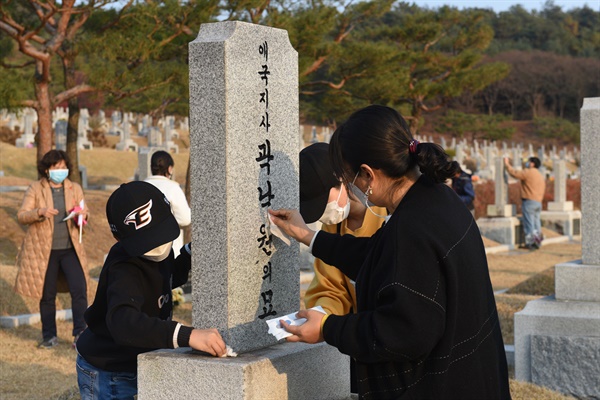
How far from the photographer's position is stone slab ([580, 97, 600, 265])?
5.85m

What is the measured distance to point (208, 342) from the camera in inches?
109

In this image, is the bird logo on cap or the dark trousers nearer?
the bird logo on cap

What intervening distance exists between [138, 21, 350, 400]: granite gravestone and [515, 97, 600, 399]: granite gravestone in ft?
10.2

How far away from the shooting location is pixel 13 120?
99.9ft

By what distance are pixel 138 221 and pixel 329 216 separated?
73 centimetres

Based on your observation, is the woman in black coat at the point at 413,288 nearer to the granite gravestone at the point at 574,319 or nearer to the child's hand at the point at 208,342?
the child's hand at the point at 208,342

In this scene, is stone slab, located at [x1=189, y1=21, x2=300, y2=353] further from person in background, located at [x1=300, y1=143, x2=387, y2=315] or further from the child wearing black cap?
person in background, located at [x1=300, y1=143, x2=387, y2=315]

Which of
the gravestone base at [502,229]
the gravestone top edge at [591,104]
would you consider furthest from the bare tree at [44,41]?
the gravestone top edge at [591,104]

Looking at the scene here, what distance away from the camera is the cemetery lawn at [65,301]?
19.0 ft

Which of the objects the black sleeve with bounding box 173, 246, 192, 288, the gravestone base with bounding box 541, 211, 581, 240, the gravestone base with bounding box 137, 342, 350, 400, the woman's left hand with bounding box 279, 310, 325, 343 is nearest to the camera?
the woman's left hand with bounding box 279, 310, 325, 343

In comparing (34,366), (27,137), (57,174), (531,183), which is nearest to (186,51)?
(531,183)

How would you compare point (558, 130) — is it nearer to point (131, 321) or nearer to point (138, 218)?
point (138, 218)

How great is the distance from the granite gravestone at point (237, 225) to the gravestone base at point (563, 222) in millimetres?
17227

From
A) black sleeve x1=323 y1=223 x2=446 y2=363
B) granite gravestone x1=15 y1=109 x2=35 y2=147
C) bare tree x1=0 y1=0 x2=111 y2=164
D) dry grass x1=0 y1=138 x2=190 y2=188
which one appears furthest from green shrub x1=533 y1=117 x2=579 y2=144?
black sleeve x1=323 y1=223 x2=446 y2=363
